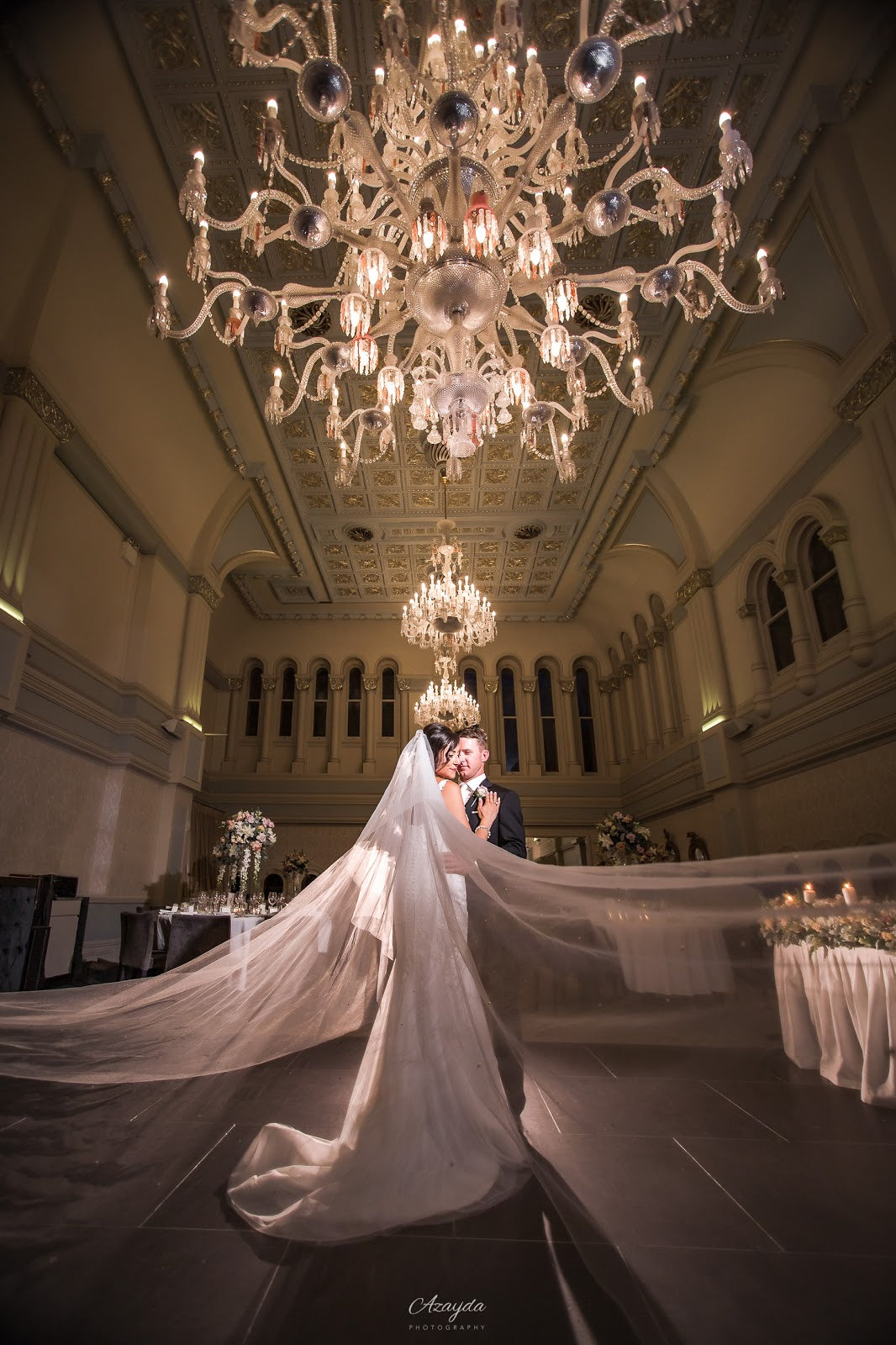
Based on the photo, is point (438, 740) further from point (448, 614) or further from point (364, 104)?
point (364, 104)

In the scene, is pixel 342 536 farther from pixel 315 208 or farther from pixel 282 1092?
pixel 282 1092

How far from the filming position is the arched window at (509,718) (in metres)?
13.5

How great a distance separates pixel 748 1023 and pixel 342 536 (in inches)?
401

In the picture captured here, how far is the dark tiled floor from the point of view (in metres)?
1.31

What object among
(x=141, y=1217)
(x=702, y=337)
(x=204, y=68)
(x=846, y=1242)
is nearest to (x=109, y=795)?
(x=141, y=1217)

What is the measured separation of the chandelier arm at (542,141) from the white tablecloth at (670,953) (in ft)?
12.3

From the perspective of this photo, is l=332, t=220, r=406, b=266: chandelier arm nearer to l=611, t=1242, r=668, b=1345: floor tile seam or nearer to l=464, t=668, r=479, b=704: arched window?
l=611, t=1242, r=668, b=1345: floor tile seam

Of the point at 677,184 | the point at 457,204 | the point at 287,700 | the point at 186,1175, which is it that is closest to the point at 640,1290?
the point at 186,1175

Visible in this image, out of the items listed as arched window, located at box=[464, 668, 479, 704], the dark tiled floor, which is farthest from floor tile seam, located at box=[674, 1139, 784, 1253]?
arched window, located at box=[464, 668, 479, 704]

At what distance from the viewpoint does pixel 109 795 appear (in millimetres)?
7129

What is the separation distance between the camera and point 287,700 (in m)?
14.0

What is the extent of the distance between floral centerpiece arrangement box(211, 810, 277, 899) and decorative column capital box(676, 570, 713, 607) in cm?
690

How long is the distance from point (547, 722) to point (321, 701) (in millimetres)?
5076

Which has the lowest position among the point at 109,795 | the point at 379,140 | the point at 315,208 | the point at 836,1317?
the point at 836,1317
